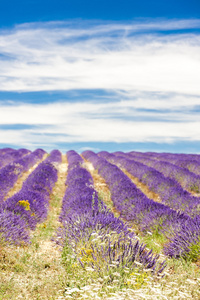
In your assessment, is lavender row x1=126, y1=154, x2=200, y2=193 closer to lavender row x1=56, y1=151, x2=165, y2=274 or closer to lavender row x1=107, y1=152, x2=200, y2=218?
lavender row x1=107, y1=152, x2=200, y2=218

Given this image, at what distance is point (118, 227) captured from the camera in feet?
15.7

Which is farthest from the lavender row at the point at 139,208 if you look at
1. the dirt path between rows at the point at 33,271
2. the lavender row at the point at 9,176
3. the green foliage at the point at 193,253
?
the lavender row at the point at 9,176

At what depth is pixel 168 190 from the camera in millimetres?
9664

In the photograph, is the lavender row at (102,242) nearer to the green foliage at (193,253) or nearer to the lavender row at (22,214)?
the green foliage at (193,253)

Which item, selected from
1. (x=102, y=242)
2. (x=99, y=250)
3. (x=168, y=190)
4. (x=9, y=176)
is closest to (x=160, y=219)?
(x=102, y=242)

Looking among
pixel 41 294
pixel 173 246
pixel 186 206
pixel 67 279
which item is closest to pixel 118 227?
pixel 173 246

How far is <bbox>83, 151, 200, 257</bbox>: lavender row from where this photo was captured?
482 cm

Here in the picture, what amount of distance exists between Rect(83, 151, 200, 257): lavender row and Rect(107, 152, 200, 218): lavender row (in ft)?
1.97

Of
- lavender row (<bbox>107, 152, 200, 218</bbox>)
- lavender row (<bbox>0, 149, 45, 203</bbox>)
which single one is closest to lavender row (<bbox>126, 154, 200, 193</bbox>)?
lavender row (<bbox>107, 152, 200, 218</bbox>)

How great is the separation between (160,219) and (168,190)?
3674 mm

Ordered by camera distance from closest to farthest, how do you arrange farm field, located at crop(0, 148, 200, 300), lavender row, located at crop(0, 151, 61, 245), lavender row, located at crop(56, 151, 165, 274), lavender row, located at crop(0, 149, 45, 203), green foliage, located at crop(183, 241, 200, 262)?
farm field, located at crop(0, 148, 200, 300) → lavender row, located at crop(56, 151, 165, 274) → green foliage, located at crop(183, 241, 200, 262) → lavender row, located at crop(0, 151, 61, 245) → lavender row, located at crop(0, 149, 45, 203)

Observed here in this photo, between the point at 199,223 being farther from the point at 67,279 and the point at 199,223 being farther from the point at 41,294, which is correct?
the point at 41,294

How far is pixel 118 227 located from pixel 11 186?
740 centimetres

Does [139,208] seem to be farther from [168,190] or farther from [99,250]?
[99,250]
